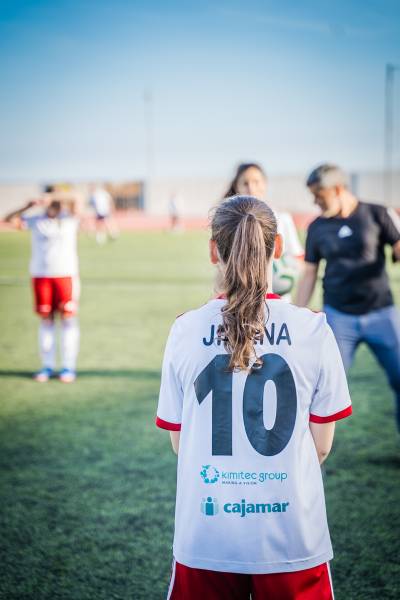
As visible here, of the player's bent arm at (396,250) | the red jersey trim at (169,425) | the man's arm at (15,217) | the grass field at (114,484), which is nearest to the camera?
the red jersey trim at (169,425)

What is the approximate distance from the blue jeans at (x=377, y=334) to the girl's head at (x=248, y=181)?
110 centimetres

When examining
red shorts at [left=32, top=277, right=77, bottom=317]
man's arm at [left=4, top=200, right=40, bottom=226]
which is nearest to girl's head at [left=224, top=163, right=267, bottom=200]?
red shorts at [left=32, top=277, right=77, bottom=317]

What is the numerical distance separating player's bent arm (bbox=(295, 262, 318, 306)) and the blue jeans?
278mm

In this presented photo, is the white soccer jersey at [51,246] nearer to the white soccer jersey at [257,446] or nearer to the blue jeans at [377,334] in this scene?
the blue jeans at [377,334]

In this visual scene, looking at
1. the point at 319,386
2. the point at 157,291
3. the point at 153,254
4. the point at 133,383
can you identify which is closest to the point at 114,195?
the point at 153,254

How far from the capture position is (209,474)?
5.73 feet

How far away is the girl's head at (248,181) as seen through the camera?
429 cm

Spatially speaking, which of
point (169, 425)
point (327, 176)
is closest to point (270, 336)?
point (169, 425)

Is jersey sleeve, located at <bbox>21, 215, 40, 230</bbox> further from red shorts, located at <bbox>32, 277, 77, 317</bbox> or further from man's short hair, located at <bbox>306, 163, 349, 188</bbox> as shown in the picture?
man's short hair, located at <bbox>306, 163, 349, 188</bbox>

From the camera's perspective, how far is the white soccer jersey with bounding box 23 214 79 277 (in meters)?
6.36

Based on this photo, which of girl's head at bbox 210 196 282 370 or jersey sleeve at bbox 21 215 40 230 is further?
jersey sleeve at bbox 21 215 40 230

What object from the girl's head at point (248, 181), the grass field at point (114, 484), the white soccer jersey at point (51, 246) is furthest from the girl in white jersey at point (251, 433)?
the white soccer jersey at point (51, 246)

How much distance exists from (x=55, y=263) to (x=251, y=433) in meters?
4.99

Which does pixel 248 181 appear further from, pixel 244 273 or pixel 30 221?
pixel 30 221
